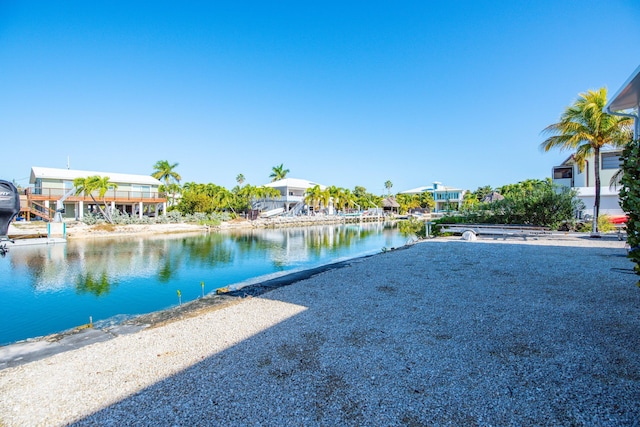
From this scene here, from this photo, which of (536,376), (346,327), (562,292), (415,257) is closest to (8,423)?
(346,327)

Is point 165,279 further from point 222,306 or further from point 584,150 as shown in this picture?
point 584,150

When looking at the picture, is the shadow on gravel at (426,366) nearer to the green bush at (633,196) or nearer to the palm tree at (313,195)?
the green bush at (633,196)

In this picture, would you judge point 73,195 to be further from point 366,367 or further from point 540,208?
point 540,208

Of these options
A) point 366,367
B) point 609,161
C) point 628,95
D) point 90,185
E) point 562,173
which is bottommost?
point 366,367

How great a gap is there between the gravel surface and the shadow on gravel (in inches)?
0.6

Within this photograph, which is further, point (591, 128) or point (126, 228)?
point (126, 228)

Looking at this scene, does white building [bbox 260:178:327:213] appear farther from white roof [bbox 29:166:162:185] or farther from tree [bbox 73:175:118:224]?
tree [bbox 73:175:118:224]

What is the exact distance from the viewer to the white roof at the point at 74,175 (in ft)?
118

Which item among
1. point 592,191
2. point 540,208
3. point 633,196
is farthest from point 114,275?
point 592,191

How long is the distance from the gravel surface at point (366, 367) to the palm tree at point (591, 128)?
13.8 meters

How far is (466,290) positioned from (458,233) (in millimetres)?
13053

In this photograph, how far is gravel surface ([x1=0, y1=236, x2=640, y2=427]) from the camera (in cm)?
291

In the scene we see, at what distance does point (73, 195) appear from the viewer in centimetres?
3484

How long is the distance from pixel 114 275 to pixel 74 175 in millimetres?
29987
